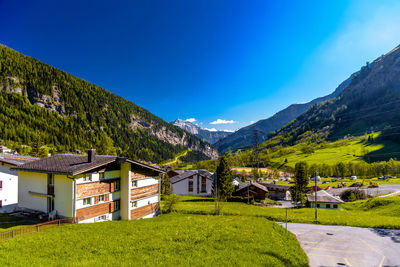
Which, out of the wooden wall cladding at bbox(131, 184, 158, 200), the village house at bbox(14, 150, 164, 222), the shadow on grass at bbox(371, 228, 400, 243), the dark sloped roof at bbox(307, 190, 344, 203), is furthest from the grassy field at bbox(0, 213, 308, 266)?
the dark sloped roof at bbox(307, 190, 344, 203)

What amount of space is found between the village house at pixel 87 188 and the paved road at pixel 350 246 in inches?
952

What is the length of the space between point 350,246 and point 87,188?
32.5 m

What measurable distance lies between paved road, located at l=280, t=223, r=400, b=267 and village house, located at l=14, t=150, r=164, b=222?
24172mm

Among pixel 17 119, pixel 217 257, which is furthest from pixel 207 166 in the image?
pixel 17 119

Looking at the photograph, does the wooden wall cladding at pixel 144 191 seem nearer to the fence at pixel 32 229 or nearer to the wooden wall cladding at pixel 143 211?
the wooden wall cladding at pixel 143 211

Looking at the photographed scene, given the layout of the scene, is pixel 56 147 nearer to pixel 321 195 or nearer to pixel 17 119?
pixel 17 119

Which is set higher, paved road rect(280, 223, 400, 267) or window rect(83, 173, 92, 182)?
window rect(83, 173, 92, 182)

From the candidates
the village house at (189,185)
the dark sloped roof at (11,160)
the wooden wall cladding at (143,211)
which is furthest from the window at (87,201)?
the village house at (189,185)

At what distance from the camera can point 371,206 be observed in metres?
46.3

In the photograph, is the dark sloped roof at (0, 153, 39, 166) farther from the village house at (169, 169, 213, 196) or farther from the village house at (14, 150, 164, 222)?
the village house at (169, 169, 213, 196)

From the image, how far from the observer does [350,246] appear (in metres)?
20.6

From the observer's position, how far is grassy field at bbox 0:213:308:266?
13.2 meters

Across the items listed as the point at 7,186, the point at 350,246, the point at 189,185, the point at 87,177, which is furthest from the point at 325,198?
the point at 7,186

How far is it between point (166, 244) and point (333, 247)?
1854 cm
